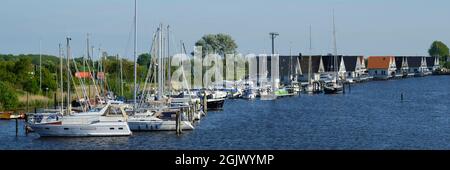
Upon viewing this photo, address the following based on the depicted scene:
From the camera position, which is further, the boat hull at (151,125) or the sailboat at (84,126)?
the boat hull at (151,125)

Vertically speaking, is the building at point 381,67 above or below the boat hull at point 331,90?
above

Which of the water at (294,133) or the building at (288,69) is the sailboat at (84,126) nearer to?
the water at (294,133)

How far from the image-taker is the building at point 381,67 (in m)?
188

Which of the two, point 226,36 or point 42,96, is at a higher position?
point 226,36

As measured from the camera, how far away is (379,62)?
190875mm

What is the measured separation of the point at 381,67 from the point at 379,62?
1860 mm

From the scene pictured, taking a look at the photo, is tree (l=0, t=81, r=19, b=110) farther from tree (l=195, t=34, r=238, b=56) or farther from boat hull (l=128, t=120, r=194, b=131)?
tree (l=195, t=34, r=238, b=56)

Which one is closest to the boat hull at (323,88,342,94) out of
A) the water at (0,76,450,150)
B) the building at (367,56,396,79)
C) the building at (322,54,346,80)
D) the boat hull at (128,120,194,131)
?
the building at (322,54,346,80)

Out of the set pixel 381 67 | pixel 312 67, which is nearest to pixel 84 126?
pixel 312 67

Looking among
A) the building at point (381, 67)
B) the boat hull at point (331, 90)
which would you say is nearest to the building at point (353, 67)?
the building at point (381, 67)
